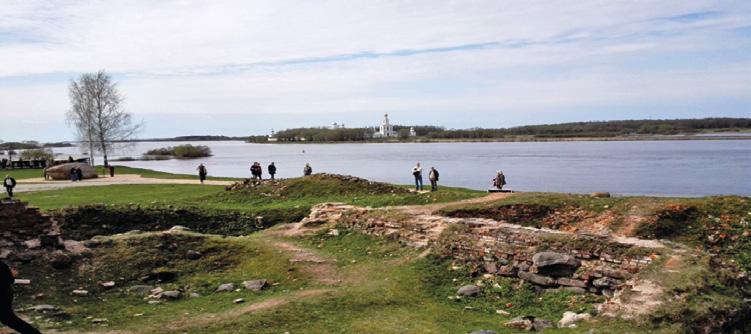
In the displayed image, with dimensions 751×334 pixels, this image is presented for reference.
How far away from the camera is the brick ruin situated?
435 inches

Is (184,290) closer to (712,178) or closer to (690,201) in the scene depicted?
(690,201)

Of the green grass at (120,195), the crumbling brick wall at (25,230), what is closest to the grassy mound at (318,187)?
the green grass at (120,195)

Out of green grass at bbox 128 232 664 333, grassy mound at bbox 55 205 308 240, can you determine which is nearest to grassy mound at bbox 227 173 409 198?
grassy mound at bbox 55 205 308 240

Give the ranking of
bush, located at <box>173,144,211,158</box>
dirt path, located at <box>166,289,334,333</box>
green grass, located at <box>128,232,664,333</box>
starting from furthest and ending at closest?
bush, located at <box>173,144,211,158</box> < dirt path, located at <box>166,289,334,333</box> < green grass, located at <box>128,232,664,333</box>

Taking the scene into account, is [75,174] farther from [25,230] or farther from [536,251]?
[536,251]

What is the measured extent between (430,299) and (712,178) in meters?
40.8

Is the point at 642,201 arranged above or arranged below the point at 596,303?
above

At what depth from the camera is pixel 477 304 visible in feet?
35.8

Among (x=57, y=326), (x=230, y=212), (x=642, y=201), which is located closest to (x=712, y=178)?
(x=642, y=201)

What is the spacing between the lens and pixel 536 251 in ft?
39.8

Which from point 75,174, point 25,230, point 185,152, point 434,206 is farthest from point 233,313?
point 185,152

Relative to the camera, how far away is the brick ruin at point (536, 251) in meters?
11.0

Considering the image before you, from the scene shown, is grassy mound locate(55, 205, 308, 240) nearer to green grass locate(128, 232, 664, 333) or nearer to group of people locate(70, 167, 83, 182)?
green grass locate(128, 232, 664, 333)

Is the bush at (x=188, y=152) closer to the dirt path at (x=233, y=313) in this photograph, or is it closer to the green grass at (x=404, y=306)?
the green grass at (x=404, y=306)
